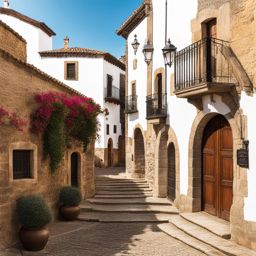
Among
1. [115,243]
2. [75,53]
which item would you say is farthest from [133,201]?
[75,53]

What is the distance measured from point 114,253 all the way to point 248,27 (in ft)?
21.5

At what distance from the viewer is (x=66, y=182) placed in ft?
46.2

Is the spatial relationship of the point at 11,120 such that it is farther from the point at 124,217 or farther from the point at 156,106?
the point at 156,106

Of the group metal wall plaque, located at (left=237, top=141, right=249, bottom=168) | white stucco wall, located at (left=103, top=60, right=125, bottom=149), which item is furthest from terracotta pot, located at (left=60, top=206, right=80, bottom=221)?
white stucco wall, located at (left=103, top=60, right=125, bottom=149)

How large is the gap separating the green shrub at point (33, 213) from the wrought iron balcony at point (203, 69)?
209 inches

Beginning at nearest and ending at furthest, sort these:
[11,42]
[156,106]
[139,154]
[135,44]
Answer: [11,42] → [156,106] → [135,44] → [139,154]

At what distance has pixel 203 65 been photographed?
11.1 m

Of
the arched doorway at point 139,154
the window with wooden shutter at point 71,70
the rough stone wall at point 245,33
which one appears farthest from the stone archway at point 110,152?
the rough stone wall at point 245,33

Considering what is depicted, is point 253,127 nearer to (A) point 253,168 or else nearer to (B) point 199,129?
(A) point 253,168

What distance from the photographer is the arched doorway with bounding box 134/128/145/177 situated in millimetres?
20516

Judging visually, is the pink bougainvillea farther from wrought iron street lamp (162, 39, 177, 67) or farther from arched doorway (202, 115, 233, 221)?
arched doorway (202, 115, 233, 221)

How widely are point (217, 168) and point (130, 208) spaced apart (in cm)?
417

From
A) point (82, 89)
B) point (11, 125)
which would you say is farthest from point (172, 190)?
point (82, 89)

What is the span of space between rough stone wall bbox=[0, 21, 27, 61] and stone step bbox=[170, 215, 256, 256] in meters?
8.24
